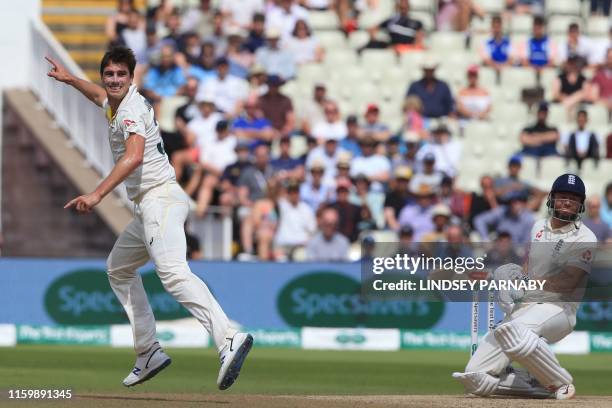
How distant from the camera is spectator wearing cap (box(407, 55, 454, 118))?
1812cm

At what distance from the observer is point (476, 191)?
1736 centimetres

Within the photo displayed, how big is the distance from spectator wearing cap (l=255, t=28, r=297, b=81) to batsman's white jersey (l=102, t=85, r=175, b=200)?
10.2 meters

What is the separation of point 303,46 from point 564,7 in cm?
404

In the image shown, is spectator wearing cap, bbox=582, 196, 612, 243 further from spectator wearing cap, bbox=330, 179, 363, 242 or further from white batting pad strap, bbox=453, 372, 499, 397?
white batting pad strap, bbox=453, 372, 499, 397

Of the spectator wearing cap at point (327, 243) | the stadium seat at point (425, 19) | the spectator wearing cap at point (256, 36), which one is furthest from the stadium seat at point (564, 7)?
the spectator wearing cap at point (327, 243)

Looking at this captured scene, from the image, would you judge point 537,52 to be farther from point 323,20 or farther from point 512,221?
point 512,221

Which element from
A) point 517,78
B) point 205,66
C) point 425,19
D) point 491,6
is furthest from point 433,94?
point 205,66

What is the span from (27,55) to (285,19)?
12.0 ft

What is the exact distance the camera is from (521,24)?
19.8 metres

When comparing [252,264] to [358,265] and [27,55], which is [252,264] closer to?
[358,265]

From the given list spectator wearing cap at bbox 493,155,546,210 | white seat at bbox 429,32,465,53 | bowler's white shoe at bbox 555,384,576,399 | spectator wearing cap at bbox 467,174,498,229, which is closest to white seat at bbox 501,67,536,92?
white seat at bbox 429,32,465,53

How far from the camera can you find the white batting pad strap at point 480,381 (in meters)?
8.87

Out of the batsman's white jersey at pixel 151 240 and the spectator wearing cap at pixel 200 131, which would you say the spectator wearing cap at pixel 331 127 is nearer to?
the spectator wearing cap at pixel 200 131

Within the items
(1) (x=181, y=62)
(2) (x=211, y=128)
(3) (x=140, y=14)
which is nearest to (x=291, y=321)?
(2) (x=211, y=128)
